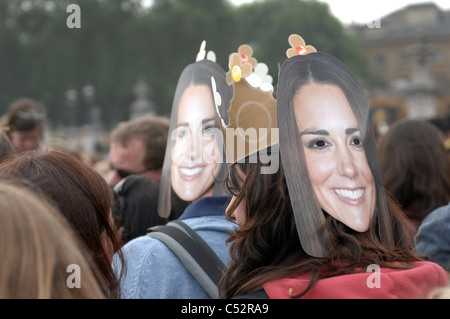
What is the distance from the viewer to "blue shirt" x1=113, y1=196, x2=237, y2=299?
2.29 m

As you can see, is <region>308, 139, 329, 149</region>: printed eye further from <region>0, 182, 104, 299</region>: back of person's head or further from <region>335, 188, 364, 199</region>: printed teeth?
<region>0, 182, 104, 299</region>: back of person's head

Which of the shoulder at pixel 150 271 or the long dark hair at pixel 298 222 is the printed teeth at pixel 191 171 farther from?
the long dark hair at pixel 298 222

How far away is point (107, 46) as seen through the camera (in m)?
39.4

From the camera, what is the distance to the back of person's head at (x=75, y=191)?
1998 millimetres

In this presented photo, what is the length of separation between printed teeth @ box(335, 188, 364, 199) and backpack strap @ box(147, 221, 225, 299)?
0.55m

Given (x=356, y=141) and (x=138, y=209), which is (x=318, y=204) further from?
(x=138, y=209)

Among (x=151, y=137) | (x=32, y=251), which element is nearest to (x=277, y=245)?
(x=32, y=251)

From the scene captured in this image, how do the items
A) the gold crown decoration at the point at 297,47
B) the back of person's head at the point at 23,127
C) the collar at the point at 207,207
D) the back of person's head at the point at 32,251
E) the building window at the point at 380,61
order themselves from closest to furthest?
the back of person's head at the point at 32,251 → the gold crown decoration at the point at 297,47 → the collar at the point at 207,207 → the back of person's head at the point at 23,127 → the building window at the point at 380,61

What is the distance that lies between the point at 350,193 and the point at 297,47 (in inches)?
19.8

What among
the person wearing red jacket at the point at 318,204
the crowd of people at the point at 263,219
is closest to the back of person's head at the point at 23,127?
the crowd of people at the point at 263,219

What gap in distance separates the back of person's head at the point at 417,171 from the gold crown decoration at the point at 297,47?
1.75m

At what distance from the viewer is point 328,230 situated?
1895 mm

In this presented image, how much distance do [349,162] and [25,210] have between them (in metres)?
0.94
